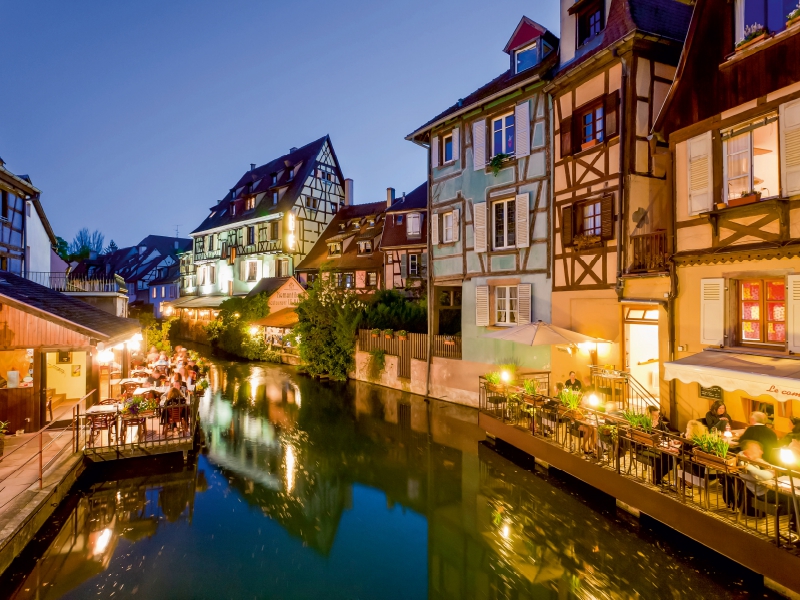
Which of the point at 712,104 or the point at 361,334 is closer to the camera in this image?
the point at 712,104

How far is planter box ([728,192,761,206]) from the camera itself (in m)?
8.80

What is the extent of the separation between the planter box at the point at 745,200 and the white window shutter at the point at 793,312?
153cm

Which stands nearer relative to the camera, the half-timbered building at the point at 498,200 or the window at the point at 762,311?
the window at the point at 762,311

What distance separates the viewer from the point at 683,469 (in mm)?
7359

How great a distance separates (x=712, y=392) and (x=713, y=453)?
116 inches

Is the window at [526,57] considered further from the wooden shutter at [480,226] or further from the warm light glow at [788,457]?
the warm light glow at [788,457]

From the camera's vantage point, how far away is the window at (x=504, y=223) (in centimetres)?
1684

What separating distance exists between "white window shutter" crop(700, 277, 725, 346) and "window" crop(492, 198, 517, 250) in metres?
7.41

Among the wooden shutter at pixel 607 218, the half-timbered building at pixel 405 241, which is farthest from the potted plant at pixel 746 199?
the half-timbered building at pixel 405 241

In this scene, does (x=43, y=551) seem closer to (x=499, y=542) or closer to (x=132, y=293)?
(x=499, y=542)

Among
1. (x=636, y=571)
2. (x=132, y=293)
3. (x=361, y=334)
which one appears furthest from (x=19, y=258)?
(x=132, y=293)

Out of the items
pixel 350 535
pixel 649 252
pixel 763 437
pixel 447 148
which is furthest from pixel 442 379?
pixel 763 437

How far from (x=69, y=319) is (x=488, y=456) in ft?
36.7

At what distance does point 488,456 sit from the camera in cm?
1255
